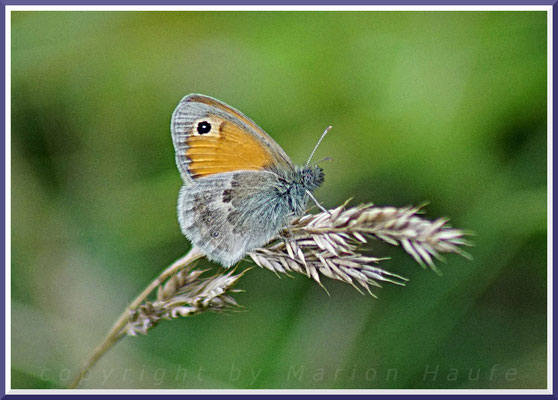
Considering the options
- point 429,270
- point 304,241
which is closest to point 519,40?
point 429,270

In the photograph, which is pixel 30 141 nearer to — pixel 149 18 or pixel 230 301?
pixel 149 18

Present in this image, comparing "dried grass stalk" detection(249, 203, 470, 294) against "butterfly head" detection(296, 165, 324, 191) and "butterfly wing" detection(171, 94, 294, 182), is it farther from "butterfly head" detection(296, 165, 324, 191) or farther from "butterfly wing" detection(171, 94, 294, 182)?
"butterfly wing" detection(171, 94, 294, 182)

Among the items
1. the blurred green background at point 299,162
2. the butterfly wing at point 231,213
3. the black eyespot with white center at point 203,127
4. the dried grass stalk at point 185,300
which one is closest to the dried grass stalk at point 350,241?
the butterfly wing at point 231,213

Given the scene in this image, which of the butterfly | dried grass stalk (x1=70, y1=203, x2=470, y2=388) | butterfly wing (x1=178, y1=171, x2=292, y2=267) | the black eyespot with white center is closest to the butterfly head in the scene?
the butterfly

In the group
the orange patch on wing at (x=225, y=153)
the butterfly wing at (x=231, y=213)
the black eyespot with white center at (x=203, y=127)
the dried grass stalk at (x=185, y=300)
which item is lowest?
the dried grass stalk at (x=185, y=300)

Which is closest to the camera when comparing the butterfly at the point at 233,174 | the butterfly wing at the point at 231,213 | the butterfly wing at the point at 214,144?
the butterfly wing at the point at 231,213

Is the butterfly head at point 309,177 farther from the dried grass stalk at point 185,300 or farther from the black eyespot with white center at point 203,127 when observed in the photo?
the dried grass stalk at point 185,300

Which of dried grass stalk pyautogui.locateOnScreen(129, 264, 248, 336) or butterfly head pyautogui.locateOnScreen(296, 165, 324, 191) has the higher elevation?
butterfly head pyautogui.locateOnScreen(296, 165, 324, 191)

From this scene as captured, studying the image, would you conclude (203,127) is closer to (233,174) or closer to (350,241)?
(233,174)
